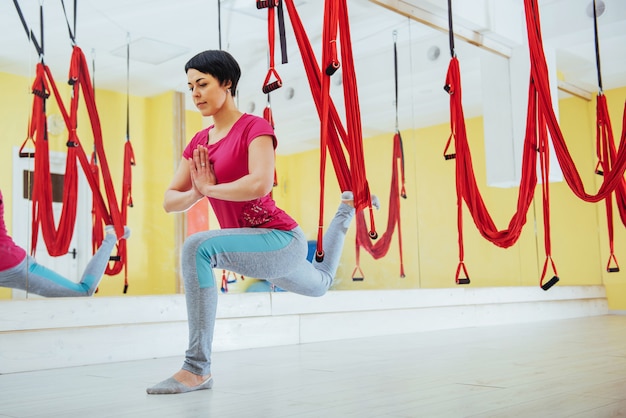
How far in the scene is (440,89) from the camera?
5871 mm

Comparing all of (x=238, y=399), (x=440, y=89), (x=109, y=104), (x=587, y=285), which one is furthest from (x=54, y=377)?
(x=587, y=285)

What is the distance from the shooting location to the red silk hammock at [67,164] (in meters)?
3.40

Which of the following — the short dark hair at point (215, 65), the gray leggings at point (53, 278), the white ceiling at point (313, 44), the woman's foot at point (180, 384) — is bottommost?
the woman's foot at point (180, 384)

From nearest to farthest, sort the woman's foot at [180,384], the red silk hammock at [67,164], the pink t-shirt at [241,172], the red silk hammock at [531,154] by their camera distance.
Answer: the woman's foot at [180,384] < the pink t-shirt at [241,172] < the red silk hammock at [531,154] < the red silk hammock at [67,164]

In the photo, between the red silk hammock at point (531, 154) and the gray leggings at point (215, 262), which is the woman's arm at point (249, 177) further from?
the red silk hammock at point (531, 154)

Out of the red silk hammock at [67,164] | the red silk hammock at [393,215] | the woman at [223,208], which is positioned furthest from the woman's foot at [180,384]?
the red silk hammock at [393,215]

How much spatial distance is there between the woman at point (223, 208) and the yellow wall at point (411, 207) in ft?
4.50

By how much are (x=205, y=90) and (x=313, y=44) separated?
2.97 m

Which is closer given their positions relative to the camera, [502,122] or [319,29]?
[319,29]

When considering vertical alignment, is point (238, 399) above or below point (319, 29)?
below

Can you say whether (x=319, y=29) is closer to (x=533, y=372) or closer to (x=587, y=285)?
(x=533, y=372)

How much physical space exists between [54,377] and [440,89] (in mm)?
4196

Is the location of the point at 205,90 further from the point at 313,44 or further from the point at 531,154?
the point at 313,44

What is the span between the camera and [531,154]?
12.1ft
